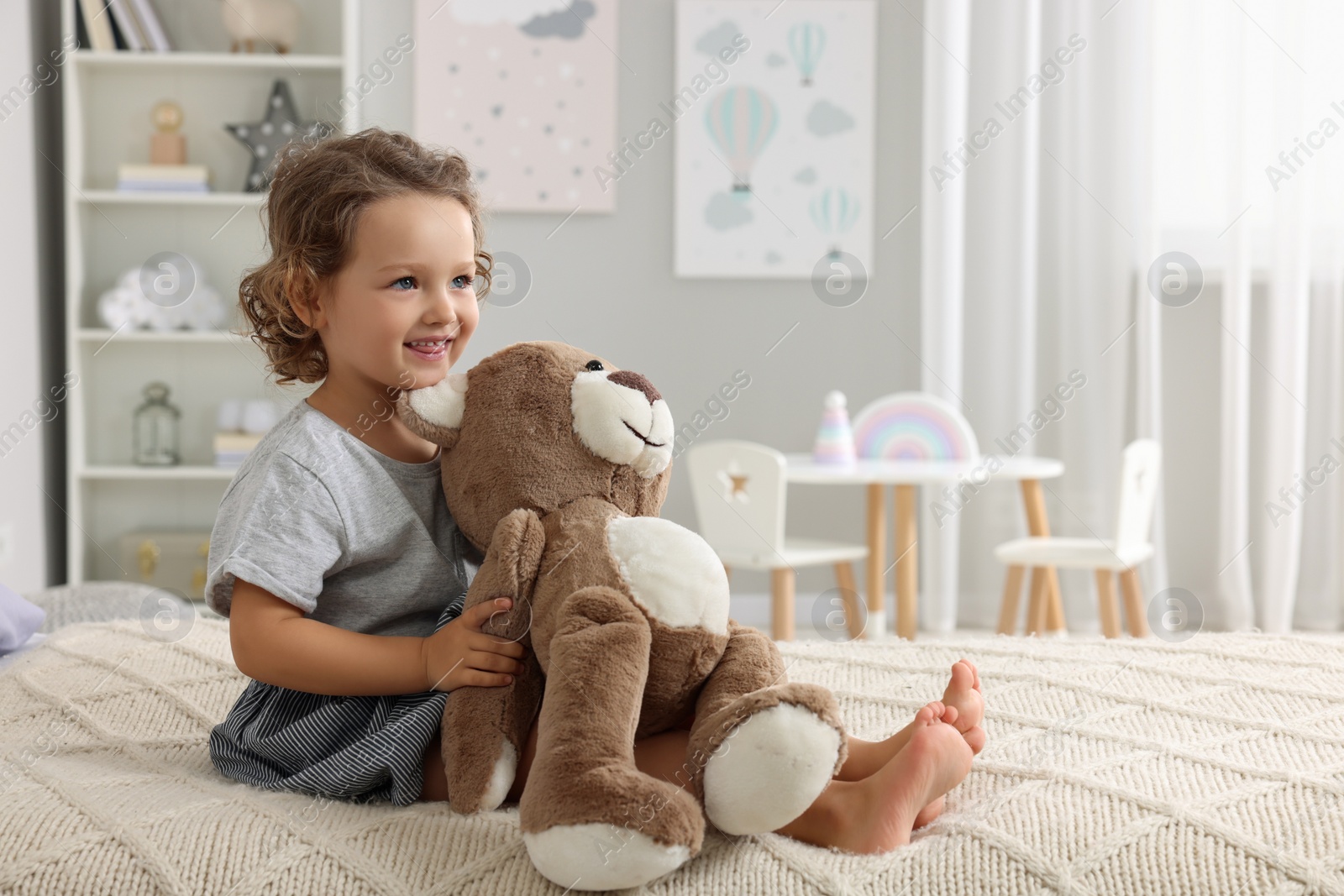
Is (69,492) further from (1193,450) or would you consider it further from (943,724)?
(1193,450)

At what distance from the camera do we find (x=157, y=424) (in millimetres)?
2812

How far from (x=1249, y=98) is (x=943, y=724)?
2.64 m

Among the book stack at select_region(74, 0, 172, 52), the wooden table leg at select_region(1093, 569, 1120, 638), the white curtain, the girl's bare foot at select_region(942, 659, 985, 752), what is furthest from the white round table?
the book stack at select_region(74, 0, 172, 52)

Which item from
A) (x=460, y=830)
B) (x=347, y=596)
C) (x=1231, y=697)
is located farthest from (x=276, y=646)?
(x=1231, y=697)

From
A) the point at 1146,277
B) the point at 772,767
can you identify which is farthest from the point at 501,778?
the point at 1146,277

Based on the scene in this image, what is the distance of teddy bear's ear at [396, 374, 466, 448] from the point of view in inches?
32.3

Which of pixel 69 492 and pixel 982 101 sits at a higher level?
pixel 982 101

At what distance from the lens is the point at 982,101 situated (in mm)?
2869

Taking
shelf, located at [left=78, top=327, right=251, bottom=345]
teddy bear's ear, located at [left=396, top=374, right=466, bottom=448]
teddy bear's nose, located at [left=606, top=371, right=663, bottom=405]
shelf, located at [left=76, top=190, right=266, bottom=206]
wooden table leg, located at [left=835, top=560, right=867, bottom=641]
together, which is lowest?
wooden table leg, located at [left=835, top=560, right=867, bottom=641]

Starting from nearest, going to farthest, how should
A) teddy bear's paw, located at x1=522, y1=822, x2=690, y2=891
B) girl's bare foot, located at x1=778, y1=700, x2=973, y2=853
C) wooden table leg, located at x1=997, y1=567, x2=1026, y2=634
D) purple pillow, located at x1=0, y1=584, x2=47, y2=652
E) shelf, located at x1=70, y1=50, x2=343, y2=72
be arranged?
teddy bear's paw, located at x1=522, y1=822, x2=690, y2=891, girl's bare foot, located at x1=778, y1=700, x2=973, y2=853, purple pillow, located at x1=0, y1=584, x2=47, y2=652, wooden table leg, located at x1=997, y1=567, x2=1026, y2=634, shelf, located at x1=70, y1=50, x2=343, y2=72

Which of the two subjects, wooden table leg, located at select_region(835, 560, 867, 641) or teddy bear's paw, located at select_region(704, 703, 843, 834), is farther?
wooden table leg, located at select_region(835, 560, 867, 641)

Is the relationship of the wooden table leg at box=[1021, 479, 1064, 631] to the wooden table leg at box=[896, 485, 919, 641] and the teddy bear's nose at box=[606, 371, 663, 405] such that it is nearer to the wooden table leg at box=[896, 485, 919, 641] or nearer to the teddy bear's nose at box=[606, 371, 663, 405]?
the wooden table leg at box=[896, 485, 919, 641]

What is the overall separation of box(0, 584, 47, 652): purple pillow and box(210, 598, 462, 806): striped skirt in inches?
17.2

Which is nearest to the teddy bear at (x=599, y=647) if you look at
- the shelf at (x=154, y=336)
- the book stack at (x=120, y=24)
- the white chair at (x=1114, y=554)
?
the white chair at (x=1114, y=554)
